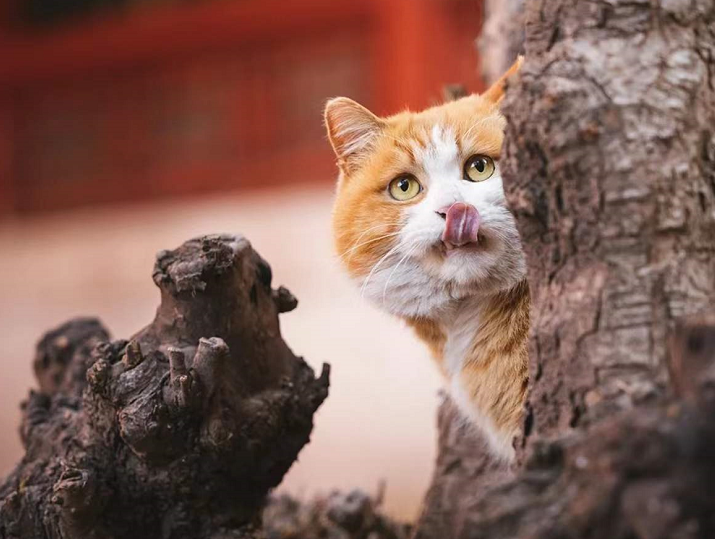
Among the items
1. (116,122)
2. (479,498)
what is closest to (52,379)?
(479,498)

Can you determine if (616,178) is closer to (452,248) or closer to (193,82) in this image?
(452,248)

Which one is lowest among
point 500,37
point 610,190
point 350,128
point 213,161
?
point 610,190

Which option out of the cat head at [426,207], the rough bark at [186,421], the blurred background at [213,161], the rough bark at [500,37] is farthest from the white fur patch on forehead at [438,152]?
the blurred background at [213,161]

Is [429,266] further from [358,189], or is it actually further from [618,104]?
[618,104]

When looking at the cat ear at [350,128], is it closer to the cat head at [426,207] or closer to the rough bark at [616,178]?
the cat head at [426,207]

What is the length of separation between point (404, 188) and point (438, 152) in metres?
0.11

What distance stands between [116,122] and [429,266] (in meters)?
3.42

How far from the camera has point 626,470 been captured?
0.86 m

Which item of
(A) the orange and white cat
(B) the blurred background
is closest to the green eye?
(A) the orange and white cat

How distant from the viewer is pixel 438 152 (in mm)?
1575

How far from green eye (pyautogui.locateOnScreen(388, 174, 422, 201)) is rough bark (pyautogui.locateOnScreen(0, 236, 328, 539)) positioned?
11.2 inches

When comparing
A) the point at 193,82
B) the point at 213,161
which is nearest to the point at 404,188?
the point at 213,161

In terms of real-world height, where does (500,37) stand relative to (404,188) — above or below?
above

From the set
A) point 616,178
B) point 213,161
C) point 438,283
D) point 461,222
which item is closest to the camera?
point 616,178
